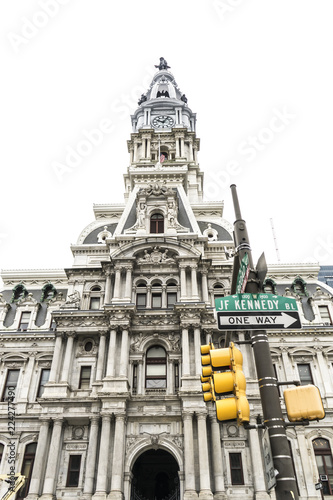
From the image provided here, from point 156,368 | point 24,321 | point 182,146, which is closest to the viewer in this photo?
point 156,368

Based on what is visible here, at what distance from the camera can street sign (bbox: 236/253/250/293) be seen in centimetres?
1055

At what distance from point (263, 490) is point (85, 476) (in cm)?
1125

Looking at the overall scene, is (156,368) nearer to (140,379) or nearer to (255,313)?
(140,379)

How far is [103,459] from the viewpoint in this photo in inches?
1092

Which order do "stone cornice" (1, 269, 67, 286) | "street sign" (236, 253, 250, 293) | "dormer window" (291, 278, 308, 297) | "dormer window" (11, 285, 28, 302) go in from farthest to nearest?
"stone cornice" (1, 269, 67, 286), "dormer window" (11, 285, 28, 302), "dormer window" (291, 278, 308, 297), "street sign" (236, 253, 250, 293)

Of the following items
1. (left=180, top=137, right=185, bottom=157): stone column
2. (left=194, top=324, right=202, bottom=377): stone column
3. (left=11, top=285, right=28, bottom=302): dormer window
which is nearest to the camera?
(left=194, top=324, right=202, bottom=377): stone column

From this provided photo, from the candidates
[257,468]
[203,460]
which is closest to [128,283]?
[203,460]

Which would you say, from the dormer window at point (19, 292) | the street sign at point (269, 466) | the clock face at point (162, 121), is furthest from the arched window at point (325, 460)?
the clock face at point (162, 121)

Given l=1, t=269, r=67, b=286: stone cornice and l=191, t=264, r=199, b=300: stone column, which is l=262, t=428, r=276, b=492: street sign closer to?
l=191, t=264, r=199, b=300: stone column

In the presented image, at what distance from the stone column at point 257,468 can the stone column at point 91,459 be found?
10.2 metres

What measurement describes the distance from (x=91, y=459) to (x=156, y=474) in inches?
314

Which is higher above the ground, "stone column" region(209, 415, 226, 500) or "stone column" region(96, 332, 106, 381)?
"stone column" region(96, 332, 106, 381)

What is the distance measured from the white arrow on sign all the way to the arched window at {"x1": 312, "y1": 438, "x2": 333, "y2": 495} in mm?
24931

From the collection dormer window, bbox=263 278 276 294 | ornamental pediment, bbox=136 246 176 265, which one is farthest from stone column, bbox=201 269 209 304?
dormer window, bbox=263 278 276 294
